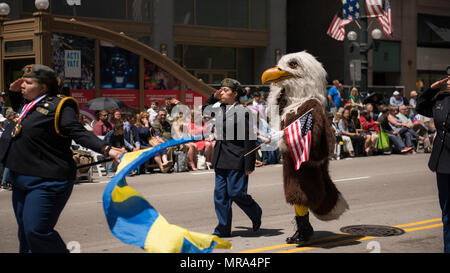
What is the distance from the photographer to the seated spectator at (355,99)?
19.8 m

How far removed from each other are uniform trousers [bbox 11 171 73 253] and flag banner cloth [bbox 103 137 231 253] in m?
0.40

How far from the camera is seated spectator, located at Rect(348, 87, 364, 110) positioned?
19.8m

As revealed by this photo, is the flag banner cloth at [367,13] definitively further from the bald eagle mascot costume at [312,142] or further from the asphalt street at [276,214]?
the bald eagle mascot costume at [312,142]

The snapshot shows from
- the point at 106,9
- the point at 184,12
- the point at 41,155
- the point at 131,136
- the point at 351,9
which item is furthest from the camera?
the point at 184,12

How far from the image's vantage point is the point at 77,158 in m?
12.7

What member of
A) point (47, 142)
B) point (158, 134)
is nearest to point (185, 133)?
Answer: point (158, 134)

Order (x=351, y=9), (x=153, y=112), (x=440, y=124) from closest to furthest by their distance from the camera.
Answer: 1. (x=440, y=124)
2. (x=153, y=112)
3. (x=351, y=9)

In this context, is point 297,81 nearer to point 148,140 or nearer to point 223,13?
point 148,140

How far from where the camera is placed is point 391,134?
19125 millimetres

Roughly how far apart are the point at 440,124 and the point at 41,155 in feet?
12.5

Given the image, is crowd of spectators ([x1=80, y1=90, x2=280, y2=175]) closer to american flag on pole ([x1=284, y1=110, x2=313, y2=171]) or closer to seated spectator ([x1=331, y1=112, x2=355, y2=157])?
seated spectator ([x1=331, y1=112, x2=355, y2=157])

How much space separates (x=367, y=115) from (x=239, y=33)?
1001 centimetres

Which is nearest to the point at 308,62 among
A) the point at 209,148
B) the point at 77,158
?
the point at 77,158
